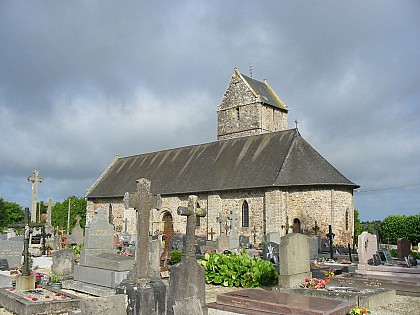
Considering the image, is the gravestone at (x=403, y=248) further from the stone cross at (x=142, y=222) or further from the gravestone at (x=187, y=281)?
the stone cross at (x=142, y=222)

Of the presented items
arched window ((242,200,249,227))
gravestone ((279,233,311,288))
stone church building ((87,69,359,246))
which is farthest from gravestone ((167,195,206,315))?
arched window ((242,200,249,227))

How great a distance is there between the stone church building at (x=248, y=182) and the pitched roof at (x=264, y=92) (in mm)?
133

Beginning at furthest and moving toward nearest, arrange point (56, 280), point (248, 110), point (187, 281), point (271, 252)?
point (248, 110)
point (271, 252)
point (56, 280)
point (187, 281)

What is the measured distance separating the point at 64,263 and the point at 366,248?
9.05 m

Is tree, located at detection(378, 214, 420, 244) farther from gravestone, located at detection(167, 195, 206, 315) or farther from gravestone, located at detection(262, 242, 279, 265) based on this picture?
gravestone, located at detection(167, 195, 206, 315)

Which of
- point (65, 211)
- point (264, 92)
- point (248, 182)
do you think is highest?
point (264, 92)

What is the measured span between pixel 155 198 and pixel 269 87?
107 ft

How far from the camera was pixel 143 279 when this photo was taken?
730 cm

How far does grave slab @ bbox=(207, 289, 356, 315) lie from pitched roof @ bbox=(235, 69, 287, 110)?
28.1 m

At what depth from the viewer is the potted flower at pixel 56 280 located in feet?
36.6

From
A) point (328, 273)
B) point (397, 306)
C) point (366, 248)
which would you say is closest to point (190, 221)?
point (397, 306)

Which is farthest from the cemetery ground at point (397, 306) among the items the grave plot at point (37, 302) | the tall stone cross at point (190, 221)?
the tall stone cross at point (190, 221)

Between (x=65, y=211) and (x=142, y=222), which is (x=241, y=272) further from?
(x=65, y=211)

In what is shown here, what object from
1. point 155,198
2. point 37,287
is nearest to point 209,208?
point 37,287
